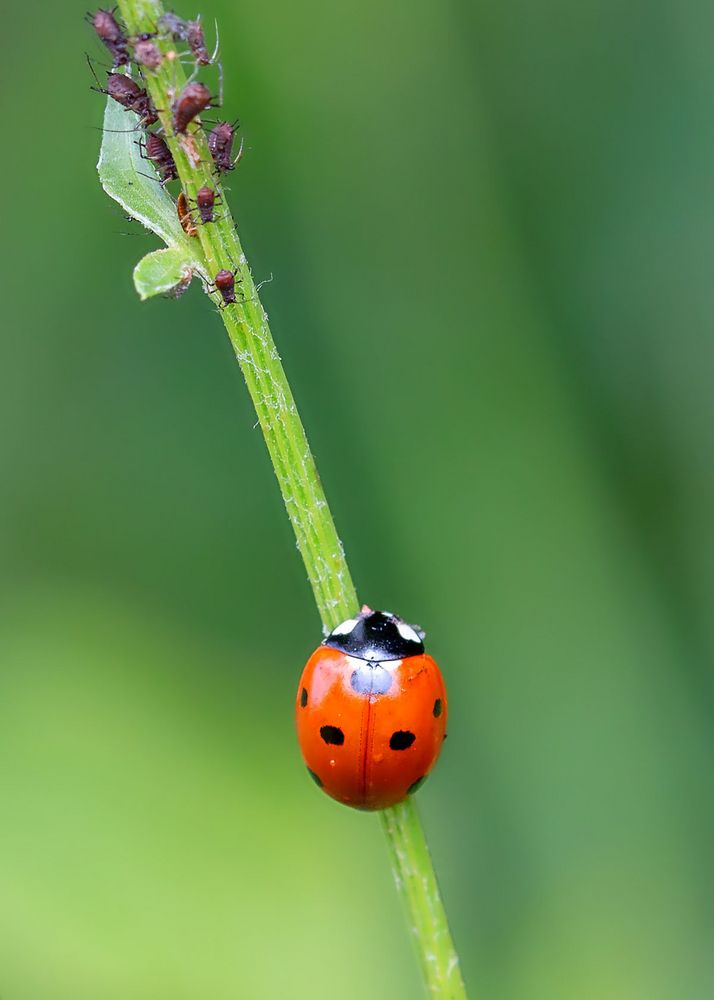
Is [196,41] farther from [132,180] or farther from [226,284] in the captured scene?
[226,284]

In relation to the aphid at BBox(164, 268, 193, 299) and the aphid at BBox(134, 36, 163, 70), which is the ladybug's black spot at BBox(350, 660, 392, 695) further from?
the aphid at BBox(134, 36, 163, 70)

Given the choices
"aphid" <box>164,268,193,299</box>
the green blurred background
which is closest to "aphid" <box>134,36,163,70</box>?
"aphid" <box>164,268,193,299</box>

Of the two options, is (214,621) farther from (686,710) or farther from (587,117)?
(587,117)

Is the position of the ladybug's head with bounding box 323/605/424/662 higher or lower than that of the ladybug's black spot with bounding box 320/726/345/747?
higher

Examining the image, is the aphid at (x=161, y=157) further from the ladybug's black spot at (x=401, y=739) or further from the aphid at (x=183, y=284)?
the ladybug's black spot at (x=401, y=739)

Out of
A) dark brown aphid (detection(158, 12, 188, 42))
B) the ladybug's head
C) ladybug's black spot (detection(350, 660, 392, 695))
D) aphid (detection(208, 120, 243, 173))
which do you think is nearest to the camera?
dark brown aphid (detection(158, 12, 188, 42))

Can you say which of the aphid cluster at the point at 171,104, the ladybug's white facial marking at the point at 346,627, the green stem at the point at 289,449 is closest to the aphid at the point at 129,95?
the aphid cluster at the point at 171,104

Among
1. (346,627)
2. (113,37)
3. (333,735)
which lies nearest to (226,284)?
(113,37)
